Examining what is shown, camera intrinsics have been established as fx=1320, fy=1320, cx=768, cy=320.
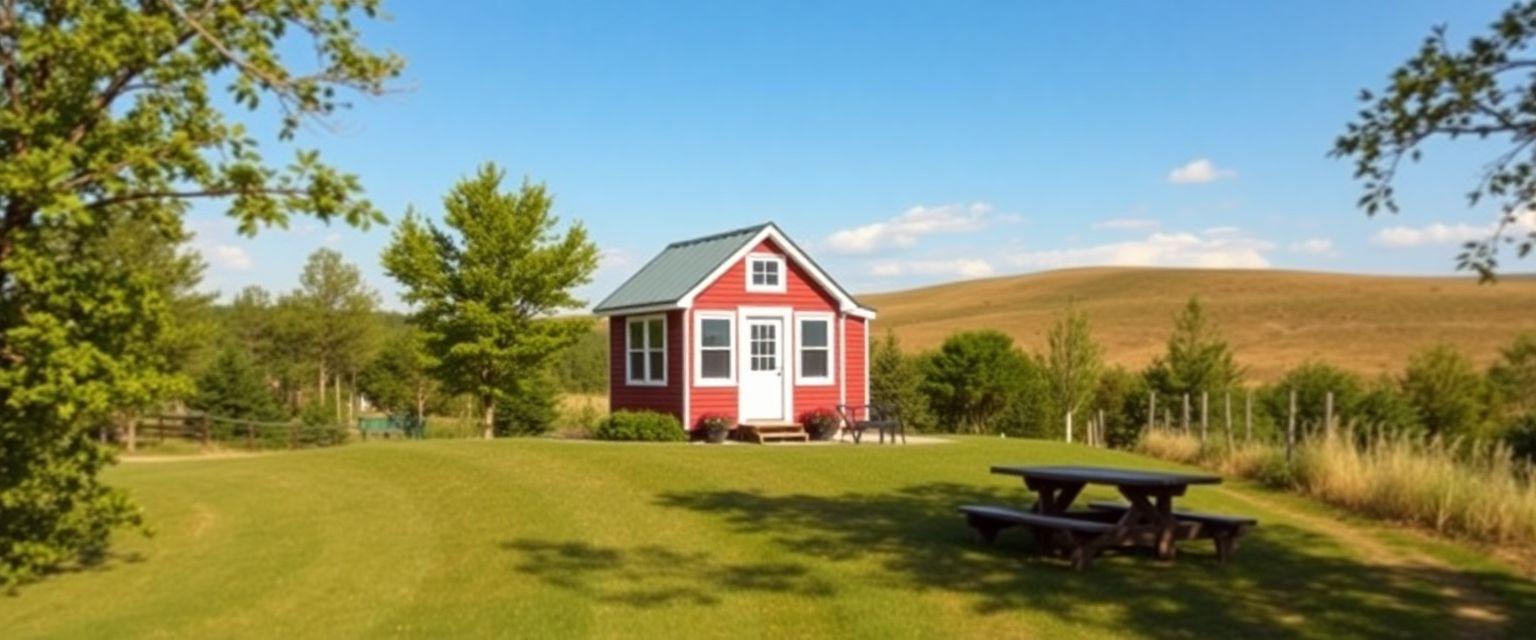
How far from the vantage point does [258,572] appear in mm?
12102

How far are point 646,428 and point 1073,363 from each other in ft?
61.6

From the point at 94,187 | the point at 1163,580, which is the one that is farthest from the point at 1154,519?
the point at 94,187

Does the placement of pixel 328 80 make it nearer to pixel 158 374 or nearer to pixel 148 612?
pixel 158 374

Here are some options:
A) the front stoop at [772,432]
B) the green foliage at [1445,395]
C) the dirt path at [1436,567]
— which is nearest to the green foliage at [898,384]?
the front stoop at [772,432]

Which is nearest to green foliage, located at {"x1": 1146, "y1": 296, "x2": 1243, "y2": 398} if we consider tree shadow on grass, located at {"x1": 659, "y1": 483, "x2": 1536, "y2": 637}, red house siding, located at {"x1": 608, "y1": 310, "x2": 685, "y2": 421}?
red house siding, located at {"x1": 608, "y1": 310, "x2": 685, "y2": 421}

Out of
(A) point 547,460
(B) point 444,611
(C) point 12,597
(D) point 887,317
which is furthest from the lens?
(D) point 887,317

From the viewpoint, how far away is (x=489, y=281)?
31.1 metres

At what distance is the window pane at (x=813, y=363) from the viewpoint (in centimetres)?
2745

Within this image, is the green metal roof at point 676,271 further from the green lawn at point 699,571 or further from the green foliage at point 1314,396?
the green foliage at point 1314,396

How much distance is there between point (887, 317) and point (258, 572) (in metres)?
108

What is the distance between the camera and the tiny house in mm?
26516

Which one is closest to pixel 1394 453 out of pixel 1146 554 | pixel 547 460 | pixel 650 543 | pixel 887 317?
pixel 1146 554

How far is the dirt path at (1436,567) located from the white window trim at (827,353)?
1156 centimetres

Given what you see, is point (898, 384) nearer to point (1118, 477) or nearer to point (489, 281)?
point (489, 281)
